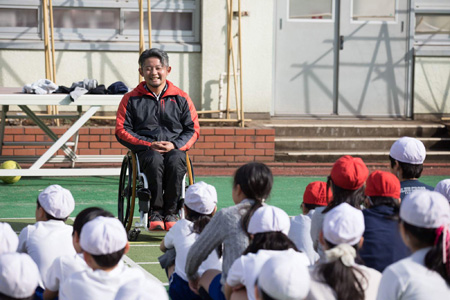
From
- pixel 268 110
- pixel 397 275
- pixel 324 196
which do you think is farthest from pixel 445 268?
pixel 268 110

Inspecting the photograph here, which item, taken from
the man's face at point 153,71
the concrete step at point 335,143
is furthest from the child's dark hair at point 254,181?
the concrete step at point 335,143

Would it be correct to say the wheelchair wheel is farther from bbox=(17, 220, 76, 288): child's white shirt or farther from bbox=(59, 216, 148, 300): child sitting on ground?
bbox=(59, 216, 148, 300): child sitting on ground

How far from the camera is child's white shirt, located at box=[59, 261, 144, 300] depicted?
10.8 feet

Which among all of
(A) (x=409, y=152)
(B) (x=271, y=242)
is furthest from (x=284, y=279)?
(A) (x=409, y=152)

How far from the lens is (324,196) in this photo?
4.83 meters

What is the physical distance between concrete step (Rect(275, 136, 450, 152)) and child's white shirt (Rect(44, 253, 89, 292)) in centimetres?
746

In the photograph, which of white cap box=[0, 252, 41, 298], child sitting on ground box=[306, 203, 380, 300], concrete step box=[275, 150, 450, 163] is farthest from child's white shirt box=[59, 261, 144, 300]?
concrete step box=[275, 150, 450, 163]

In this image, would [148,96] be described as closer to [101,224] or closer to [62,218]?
[62,218]

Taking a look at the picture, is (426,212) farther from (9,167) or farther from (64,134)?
(9,167)

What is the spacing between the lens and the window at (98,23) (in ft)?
36.8

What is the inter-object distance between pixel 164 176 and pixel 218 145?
408 centimetres

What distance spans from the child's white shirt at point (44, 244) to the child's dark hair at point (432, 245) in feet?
6.05

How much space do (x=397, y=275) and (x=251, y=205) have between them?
124cm

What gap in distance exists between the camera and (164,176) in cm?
671
